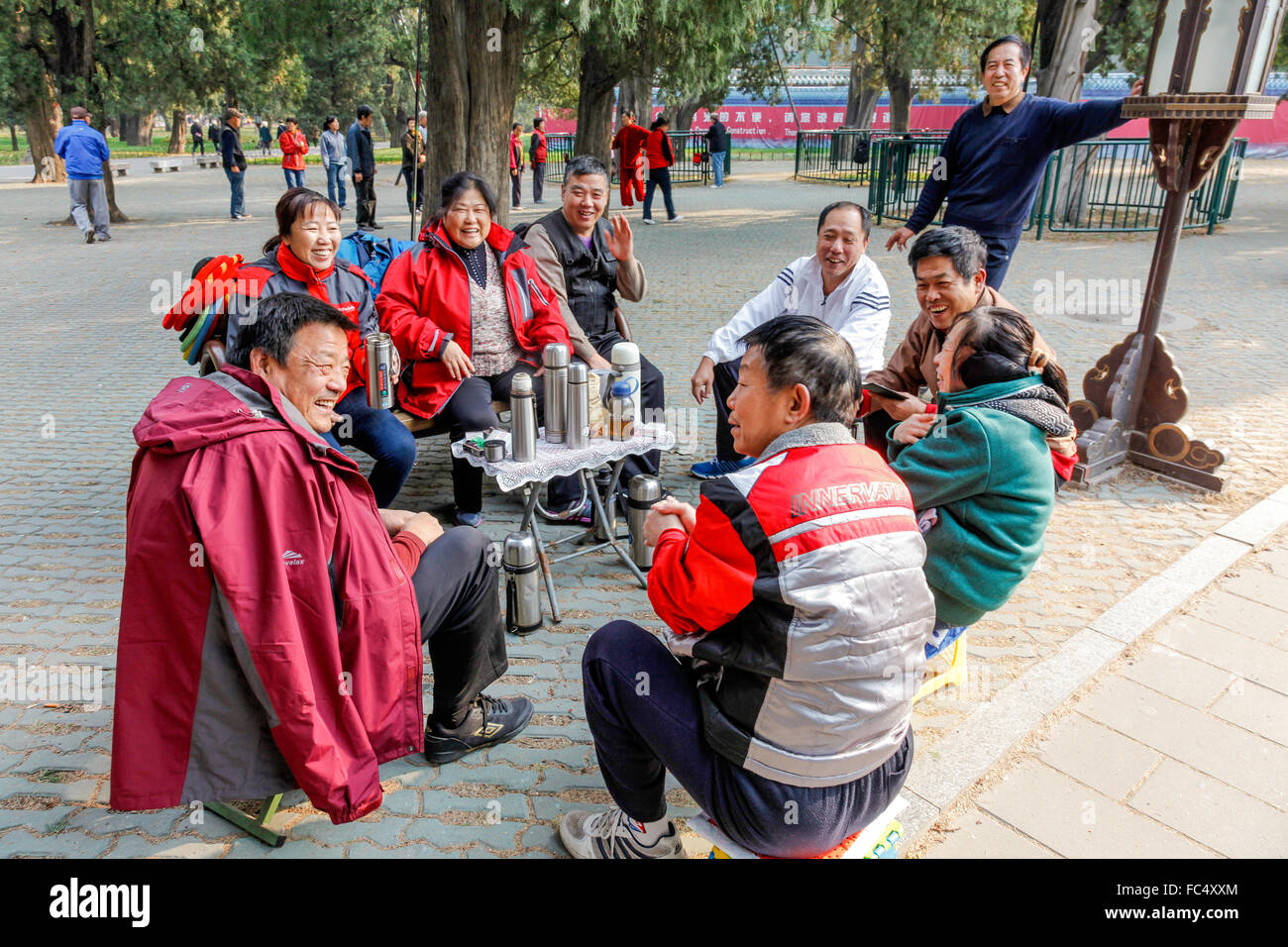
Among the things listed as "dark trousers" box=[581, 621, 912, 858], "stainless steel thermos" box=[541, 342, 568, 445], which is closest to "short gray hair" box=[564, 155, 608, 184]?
"stainless steel thermos" box=[541, 342, 568, 445]

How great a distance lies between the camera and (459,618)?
2.84m

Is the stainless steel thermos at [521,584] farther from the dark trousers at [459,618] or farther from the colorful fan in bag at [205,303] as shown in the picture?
the colorful fan in bag at [205,303]

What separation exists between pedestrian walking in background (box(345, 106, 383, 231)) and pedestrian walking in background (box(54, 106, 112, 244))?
3778mm

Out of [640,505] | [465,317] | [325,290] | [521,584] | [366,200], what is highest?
[325,290]

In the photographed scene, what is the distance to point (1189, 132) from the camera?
508 centimetres

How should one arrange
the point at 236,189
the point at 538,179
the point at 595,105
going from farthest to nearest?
the point at 538,179 < the point at 236,189 < the point at 595,105

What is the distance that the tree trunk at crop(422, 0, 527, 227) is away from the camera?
30.3ft

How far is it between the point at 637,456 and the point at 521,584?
1564mm

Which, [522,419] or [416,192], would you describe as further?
[416,192]

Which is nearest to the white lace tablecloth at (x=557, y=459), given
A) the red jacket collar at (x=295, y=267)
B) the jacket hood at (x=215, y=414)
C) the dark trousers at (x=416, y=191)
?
the red jacket collar at (x=295, y=267)

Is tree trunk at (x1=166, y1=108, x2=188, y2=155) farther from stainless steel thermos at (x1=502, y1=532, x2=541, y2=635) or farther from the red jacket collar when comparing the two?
stainless steel thermos at (x1=502, y1=532, x2=541, y2=635)

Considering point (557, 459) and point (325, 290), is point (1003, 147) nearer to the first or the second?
point (557, 459)

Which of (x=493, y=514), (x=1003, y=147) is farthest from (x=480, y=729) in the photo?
(x=1003, y=147)

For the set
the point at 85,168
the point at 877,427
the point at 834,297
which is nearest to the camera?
the point at 877,427
